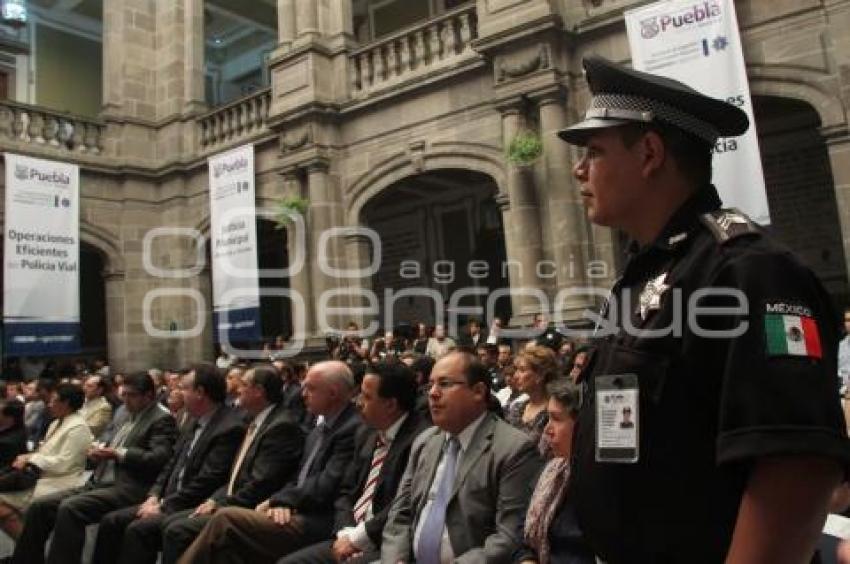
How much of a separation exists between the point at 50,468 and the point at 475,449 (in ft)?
13.8

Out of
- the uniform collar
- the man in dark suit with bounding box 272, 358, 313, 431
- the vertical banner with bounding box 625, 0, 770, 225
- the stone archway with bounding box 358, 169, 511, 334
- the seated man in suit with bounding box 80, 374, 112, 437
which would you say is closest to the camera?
the uniform collar

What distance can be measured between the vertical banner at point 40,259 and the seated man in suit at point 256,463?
8979 millimetres

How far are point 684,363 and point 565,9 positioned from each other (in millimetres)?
10027

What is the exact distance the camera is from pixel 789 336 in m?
1.13

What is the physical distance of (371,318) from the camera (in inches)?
489

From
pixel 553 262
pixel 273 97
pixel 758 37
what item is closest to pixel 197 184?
pixel 273 97

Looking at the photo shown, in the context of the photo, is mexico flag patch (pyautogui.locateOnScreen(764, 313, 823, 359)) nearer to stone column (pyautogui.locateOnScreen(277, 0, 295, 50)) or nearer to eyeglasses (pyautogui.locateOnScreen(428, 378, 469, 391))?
eyeglasses (pyautogui.locateOnScreen(428, 378, 469, 391))

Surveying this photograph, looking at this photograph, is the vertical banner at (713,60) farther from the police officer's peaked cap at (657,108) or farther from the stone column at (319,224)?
the police officer's peaked cap at (657,108)

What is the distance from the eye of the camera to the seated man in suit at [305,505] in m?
4.32

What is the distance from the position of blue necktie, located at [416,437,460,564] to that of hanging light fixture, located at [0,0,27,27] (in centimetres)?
1857

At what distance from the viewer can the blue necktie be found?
3422mm

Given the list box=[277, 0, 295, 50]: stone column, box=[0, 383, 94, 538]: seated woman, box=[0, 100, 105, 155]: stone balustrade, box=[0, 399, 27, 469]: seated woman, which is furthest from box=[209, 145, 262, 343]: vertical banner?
box=[0, 383, 94, 538]: seated woman

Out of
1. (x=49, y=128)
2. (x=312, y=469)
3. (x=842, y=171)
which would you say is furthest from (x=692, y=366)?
(x=49, y=128)

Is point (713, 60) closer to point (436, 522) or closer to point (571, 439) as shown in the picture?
point (436, 522)
